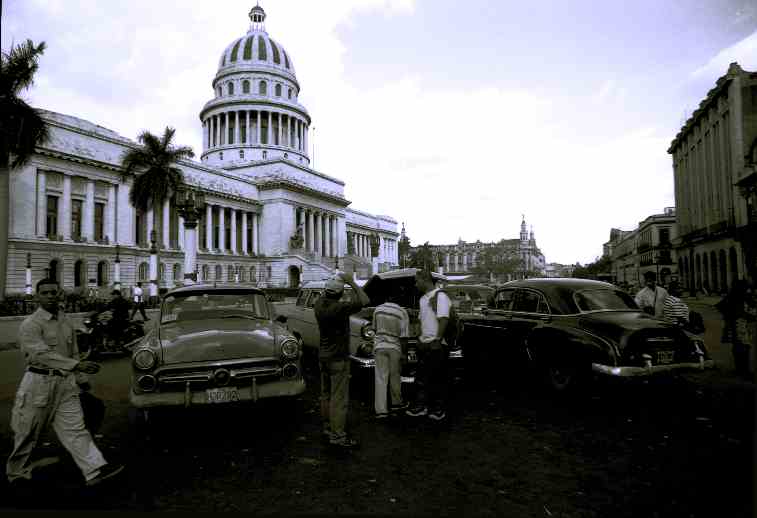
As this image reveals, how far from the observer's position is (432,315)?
219 inches

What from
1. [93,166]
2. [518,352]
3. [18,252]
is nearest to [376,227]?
[93,166]

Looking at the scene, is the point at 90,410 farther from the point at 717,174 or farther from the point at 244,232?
the point at 244,232

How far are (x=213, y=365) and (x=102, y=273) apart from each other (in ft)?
134

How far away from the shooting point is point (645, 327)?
5684 millimetres

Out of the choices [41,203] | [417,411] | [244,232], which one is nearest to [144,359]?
[417,411]

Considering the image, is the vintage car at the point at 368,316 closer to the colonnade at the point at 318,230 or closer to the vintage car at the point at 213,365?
the vintage car at the point at 213,365

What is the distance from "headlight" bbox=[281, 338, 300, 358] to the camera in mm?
5059

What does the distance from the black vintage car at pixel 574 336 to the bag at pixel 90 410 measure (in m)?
5.73

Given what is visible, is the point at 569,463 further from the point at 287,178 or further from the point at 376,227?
the point at 376,227

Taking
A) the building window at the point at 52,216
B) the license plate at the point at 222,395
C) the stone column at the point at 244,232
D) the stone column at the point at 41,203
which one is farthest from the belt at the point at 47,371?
the stone column at the point at 244,232

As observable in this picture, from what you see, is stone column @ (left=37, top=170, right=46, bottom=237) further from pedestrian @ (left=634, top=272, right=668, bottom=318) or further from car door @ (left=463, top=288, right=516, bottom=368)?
pedestrian @ (left=634, top=272, right=668, bottom=318)

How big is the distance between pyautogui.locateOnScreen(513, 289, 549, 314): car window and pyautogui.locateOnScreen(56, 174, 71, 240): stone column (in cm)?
4002

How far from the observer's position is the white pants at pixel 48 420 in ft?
11.8

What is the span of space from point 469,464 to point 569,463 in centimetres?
96
